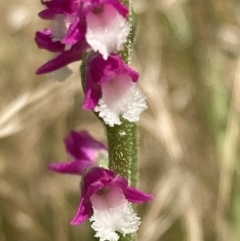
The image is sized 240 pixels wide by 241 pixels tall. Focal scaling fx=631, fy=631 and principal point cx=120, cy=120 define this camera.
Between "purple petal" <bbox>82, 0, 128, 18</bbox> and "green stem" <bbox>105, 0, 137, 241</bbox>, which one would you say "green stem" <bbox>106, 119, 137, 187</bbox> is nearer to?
"green stem" <bbox>105, 0, 137, 241</bbox>

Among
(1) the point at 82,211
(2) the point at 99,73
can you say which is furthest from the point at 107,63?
(1) the point at 82,211

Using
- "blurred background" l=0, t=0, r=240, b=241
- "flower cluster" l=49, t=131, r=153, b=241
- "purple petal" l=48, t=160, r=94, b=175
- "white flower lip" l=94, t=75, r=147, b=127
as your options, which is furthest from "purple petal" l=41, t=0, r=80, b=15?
"blurred background" l=0, t=0, r=240, b=241

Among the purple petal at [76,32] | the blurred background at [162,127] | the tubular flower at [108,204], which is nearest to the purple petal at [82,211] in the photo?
the tubular flower at [108,204]

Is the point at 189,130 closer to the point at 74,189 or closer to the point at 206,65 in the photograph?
the point at 206,65

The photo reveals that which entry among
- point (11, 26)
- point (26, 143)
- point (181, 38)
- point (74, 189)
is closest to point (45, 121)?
point (26, 143)

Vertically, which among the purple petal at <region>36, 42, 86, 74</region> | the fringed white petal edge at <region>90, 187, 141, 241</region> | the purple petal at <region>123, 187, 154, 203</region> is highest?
the purple petal at <region>36, 42, 86, 74</region>

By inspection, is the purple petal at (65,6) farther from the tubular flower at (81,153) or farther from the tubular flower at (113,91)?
the tubular flower at (81,153)
